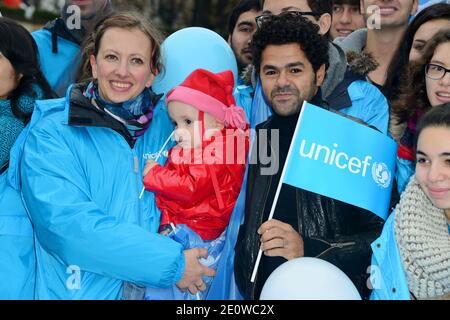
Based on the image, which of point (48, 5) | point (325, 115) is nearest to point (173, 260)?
point (325, 115)

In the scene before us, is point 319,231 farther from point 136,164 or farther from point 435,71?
point 435,71

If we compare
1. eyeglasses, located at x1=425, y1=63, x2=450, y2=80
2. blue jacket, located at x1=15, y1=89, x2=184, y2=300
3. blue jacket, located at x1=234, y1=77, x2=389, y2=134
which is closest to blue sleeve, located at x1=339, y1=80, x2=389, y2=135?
blue jacket, located at x1=234, y1=77, x2=389, y2=134

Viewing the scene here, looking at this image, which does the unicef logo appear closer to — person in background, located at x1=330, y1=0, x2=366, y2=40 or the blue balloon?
the blue balloon

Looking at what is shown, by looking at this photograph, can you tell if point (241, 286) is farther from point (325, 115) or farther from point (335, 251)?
point (325, 115)

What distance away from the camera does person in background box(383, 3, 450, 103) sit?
446 cm

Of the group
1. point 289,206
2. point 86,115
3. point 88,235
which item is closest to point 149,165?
point 86,115

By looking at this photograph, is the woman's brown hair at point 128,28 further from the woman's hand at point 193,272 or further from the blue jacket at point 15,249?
the woman's hand at point 193,272

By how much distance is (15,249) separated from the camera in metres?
3.67

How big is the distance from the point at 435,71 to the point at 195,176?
147cm

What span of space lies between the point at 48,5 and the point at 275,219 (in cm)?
2100

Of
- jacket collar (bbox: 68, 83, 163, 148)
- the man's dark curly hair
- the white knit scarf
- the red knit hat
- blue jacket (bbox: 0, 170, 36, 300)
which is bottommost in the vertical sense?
blue jacket (bbox: 0, 170, 36, 300)

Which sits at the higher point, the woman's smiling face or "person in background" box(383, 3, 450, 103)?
"person in background" box(383, 3, 450, 103)

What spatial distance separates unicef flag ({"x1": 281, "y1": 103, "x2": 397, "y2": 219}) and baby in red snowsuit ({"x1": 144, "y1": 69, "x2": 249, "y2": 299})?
1.40 feet

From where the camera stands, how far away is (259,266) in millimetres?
3645
